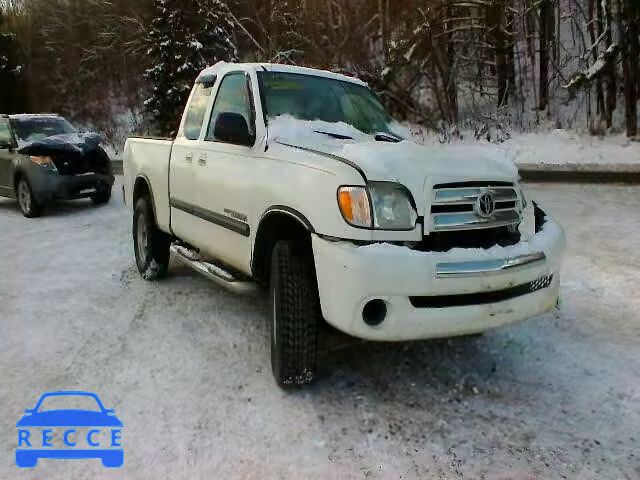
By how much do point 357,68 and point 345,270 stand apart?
17.3m

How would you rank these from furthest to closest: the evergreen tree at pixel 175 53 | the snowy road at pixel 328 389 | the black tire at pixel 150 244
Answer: the evergreen tree at pixel 175 53
the black tire at pixel 150 244
the snowy road at pixel 328 389

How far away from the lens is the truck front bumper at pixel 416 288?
2.88 metres

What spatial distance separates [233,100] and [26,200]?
6873mm

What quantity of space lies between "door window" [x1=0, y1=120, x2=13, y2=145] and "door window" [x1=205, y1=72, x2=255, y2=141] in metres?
7.16

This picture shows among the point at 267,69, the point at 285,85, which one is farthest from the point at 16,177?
the point at 285,85

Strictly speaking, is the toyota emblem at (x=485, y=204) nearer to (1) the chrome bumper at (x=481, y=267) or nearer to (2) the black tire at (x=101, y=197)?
(1) the chrome bumper at (x=481, y=267)

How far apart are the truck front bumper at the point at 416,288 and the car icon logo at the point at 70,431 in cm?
128

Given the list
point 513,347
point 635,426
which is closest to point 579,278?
point 513,347

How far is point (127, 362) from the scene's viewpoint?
3.85 m

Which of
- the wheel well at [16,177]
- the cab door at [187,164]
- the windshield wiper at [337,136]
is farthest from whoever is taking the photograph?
the wheel well at [16,177]

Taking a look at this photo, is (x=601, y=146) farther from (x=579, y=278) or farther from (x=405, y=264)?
(x=405, y=264)

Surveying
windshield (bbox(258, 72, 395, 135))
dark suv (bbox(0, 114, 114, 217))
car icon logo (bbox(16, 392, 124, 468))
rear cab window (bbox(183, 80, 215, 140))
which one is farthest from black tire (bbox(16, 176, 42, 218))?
car icon logo (bbox(16, 392, 124, 468))

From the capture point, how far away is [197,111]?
197 inches

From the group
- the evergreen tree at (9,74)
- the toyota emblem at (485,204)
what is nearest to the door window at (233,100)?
the toyota emblem at (485,204)
